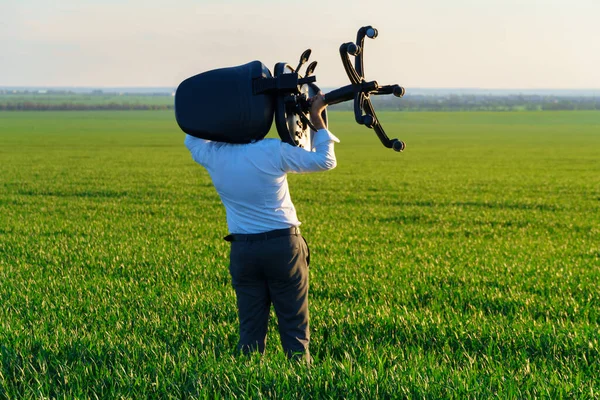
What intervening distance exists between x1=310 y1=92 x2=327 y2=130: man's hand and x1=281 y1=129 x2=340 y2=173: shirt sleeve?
0.17ft

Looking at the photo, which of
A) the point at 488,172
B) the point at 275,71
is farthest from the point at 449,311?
the point at 488,172

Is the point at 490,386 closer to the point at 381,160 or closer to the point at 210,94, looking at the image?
the point at 210,94

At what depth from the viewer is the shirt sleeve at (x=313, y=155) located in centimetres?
469

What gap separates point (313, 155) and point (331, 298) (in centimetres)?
458

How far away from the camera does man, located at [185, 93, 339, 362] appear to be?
4773mm

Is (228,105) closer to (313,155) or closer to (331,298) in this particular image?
(313,155)

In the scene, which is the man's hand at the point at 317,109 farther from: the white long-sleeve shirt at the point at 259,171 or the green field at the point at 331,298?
the green field at the point at 331,298

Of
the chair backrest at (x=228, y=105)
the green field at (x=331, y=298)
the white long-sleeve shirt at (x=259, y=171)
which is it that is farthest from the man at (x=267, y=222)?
the green field at (x=331, y=298)

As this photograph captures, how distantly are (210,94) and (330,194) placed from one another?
19218mm

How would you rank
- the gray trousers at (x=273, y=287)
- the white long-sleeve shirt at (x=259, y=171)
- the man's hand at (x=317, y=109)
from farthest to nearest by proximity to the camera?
the gray trousers at (x=273, y=287) → the white long-sleeve shirt at (x=259, y=171) → the man's hand at (x=317, y=109)

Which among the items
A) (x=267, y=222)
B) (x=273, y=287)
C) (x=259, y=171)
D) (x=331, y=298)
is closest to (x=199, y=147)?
(x=259, y=171)

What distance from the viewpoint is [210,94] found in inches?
189

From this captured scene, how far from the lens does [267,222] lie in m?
5.05

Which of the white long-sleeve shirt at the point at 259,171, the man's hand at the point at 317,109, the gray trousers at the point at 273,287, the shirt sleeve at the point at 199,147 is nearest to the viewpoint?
the man's hand at the point at 317,109
